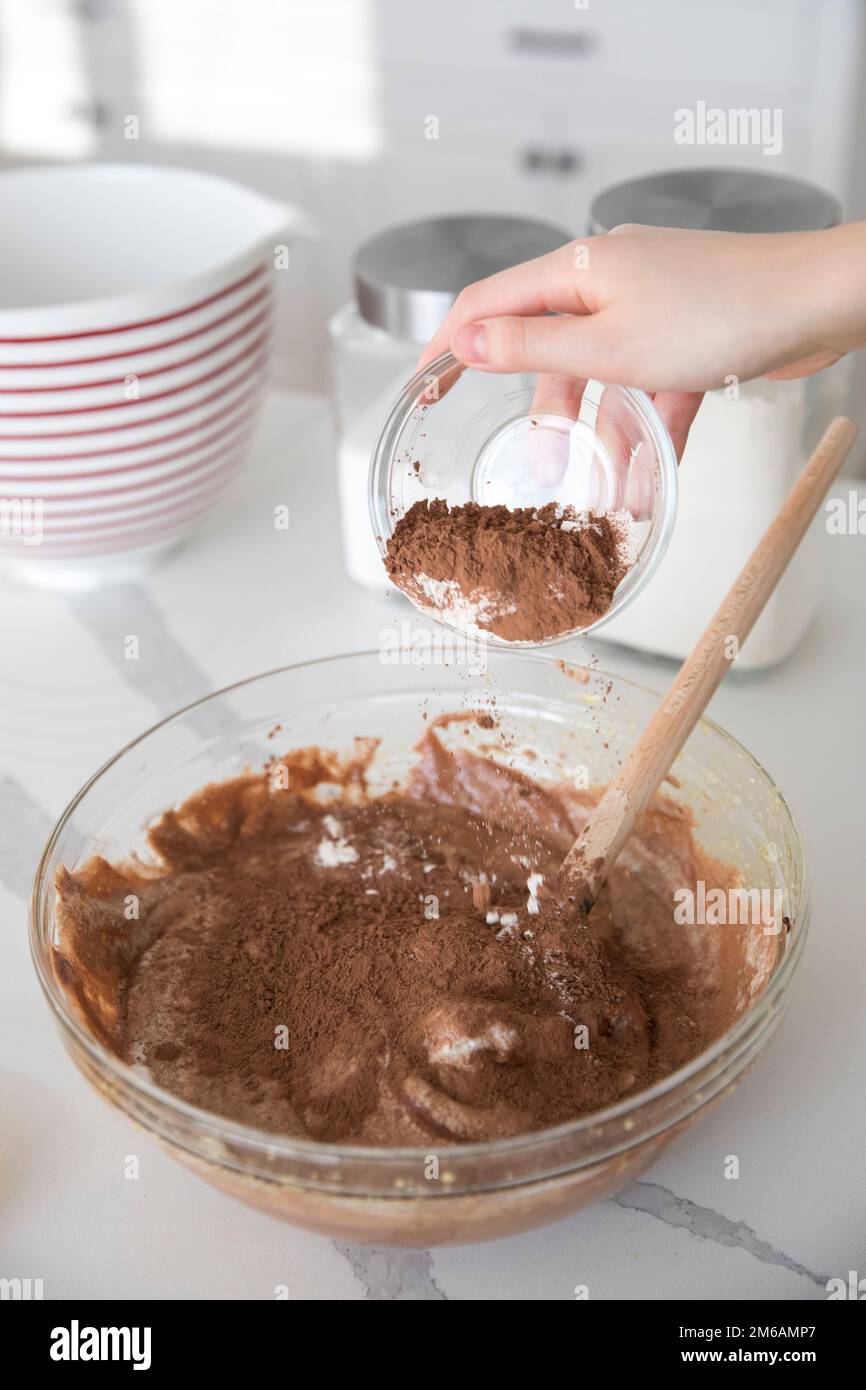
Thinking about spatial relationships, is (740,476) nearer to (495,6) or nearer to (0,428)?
(0,428)

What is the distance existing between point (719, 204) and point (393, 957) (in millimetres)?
758

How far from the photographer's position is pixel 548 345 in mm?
904

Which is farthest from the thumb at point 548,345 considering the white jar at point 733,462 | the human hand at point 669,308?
the white jar at point 733,462

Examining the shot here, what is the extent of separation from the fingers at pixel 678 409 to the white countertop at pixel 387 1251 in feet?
0.98

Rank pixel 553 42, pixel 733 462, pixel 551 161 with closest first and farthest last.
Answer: pixel 733 462
pixel 553 42
pixel 551 161

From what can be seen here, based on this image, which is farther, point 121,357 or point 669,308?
point 121,357

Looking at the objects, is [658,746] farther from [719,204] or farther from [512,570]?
[719,204]

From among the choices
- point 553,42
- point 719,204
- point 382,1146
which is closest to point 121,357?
point 719,204

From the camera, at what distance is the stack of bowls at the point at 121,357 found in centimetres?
126

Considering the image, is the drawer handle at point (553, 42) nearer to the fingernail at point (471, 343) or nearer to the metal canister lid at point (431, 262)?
the metal canister lid at point (431, 262)

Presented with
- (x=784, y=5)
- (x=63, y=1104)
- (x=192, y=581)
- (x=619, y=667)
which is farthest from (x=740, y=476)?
(x=784, y=5)

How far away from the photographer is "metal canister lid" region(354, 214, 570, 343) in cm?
124

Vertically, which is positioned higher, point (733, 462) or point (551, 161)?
point (551, 161)

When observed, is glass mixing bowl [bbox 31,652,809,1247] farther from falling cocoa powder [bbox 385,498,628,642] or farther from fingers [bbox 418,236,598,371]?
fingers [bbox 418,236,598,371]
